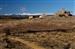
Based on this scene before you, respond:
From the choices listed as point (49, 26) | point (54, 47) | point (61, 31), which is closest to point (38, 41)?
point (54, 47)

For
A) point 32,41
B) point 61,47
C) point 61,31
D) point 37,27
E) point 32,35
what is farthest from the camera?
point 37,27

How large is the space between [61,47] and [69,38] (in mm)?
1474

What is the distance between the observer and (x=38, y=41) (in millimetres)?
7973

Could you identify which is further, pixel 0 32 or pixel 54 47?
pixel 0 32

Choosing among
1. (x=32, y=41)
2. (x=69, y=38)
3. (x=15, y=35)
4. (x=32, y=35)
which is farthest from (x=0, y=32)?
(x=69, y=38)

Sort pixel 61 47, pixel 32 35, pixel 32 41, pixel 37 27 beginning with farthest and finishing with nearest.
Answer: pixel 37 27 → pixel 32 35 → pixel 32 41 → pixel 61 47

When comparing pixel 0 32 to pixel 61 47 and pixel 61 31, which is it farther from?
pixel 61 47

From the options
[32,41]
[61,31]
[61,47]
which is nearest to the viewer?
[61,47]

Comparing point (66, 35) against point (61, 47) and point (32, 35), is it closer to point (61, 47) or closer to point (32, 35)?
point (32, 35)

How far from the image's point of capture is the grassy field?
7421mm

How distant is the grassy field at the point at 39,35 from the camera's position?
7.42 m

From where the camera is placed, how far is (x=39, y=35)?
29.3ft

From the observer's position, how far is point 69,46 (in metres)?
7.07

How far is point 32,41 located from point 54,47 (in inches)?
41.3
